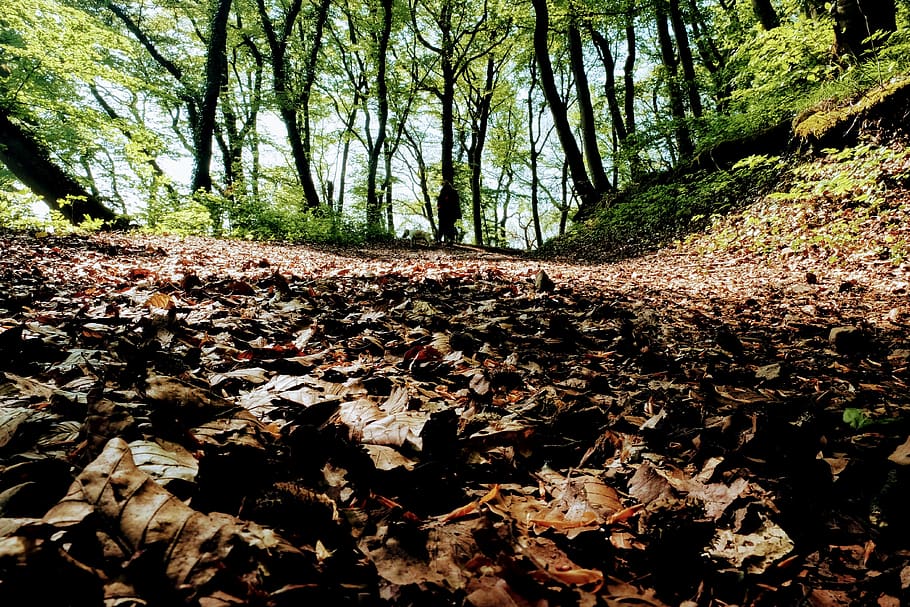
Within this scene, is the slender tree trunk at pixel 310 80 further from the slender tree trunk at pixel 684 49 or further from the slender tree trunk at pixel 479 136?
the slender tree trunk at pixel 684 49

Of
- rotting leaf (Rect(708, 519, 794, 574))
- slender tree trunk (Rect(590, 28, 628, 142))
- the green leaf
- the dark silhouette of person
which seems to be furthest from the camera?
slender tree trunk (Rect(590, 28, 628, 142))

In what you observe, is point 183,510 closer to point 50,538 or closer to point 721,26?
point 50,538

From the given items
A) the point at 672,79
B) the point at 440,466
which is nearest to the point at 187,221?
the point at 440,466

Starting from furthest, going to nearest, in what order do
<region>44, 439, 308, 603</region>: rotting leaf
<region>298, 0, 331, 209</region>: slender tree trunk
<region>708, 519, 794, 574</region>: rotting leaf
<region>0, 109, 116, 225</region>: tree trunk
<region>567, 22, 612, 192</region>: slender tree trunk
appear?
<region>298, 0, 331, 209</region>: slender tree trunk < <region>567, 22, 612, 192</region>: slender tree trunk < <region>0, 109, 116, 225</region>: tree trunk < <region>708, 519, 794, 574</region>: rotting leaf < <region>44, 439, 308, 603</region>: rotting leaf

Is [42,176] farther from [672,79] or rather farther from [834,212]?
[672,79]

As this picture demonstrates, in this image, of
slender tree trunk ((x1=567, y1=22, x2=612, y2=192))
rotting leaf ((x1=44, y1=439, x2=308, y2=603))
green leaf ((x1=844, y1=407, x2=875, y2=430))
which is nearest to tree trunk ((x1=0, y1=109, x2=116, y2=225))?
rotting leaf ((x1=44, y1=439, x2=308, y2=603))

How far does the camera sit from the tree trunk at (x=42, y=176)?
8734 millimetres

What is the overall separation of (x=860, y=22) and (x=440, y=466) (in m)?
10.5

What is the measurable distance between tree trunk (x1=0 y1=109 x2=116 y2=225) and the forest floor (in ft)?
26.9

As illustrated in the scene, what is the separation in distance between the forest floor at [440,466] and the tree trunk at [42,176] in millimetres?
8203

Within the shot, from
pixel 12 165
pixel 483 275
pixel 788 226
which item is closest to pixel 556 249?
pixel 788 226

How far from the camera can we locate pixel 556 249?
12.2 m

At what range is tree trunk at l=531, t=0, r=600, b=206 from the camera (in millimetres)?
12969

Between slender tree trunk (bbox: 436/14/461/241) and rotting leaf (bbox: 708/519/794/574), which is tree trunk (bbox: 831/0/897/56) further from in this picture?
slender tree trunk (bbox: 436/14/461/241)
